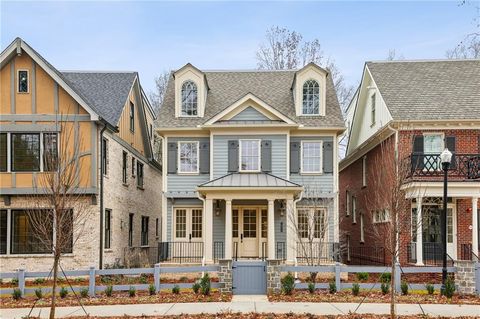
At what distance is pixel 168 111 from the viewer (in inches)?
945

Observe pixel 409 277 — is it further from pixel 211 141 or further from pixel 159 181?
pixel 159 181

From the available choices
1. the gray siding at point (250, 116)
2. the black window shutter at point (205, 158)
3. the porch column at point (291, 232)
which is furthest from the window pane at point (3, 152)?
the porch column at point (291, 232)

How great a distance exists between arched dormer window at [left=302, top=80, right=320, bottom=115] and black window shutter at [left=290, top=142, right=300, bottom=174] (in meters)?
1.60

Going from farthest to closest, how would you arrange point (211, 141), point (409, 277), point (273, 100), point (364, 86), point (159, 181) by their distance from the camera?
point (159, 181)
point (364, 86)
point (273, 100)
point (211, 141)
point (409, 277)

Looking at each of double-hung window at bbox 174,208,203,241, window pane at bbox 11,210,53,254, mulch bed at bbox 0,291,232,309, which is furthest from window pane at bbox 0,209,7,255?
double-hung window at bbox 174,208,203,241

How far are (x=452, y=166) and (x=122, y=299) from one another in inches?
537

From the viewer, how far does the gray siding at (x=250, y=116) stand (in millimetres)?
22500

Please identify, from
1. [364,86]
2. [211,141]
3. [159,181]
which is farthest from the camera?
[159,181]

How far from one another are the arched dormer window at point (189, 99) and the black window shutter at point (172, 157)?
1630mm

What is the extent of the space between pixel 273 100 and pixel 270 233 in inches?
267

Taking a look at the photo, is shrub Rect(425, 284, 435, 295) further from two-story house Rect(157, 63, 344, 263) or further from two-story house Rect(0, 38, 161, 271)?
two-story house Rect(0, 38, 161, 271)

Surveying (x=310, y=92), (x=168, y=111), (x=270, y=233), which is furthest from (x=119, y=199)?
(x=310, y=92)

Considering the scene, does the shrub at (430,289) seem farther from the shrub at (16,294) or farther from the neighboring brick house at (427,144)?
the shrub at (16,294)

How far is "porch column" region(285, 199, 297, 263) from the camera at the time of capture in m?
21.2
